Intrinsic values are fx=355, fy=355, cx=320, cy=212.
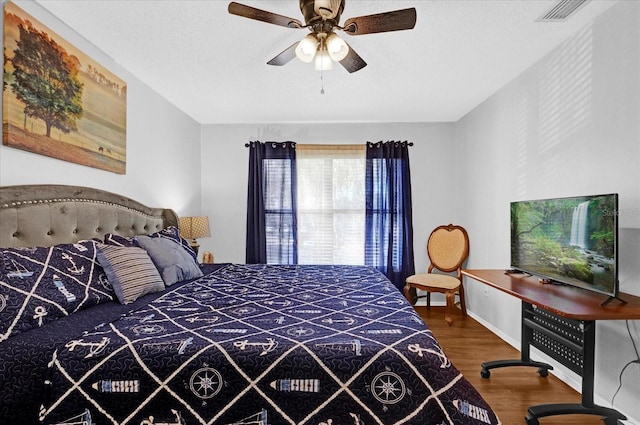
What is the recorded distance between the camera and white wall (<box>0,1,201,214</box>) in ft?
6.95

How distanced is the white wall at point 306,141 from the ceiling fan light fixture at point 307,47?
270 cm

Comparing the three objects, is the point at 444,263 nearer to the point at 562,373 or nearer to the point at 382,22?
the point at 562,373

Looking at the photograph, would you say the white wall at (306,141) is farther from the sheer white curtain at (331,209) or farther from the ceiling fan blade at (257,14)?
the ceiling fan blade at (257,14)

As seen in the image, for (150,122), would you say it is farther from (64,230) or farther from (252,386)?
(252,386)

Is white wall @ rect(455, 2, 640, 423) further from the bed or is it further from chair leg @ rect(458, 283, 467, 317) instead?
the bed

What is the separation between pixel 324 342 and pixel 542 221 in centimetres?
201

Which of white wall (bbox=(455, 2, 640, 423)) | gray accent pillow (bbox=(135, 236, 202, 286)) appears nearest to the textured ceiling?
white wall (bbox=(455, 2, 640, 423))

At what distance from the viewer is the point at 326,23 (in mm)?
2016

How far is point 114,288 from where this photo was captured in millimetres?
2025

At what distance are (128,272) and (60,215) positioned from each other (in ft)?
1.91

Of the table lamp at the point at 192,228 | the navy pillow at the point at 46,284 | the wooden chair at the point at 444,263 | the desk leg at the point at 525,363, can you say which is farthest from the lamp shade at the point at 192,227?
the desk leg at the point at 525,363

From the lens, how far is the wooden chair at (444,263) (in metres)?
4.07

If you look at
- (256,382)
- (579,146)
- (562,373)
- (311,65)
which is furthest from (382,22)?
(562,373)

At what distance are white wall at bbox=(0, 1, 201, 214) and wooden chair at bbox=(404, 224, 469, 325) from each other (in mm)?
2965
